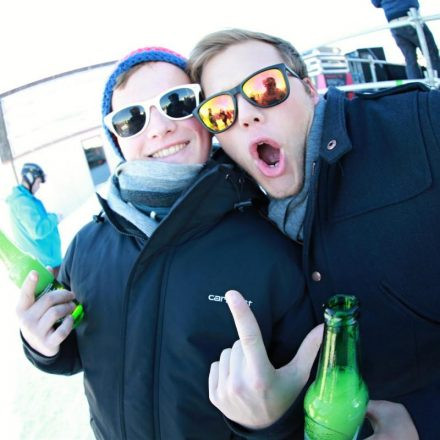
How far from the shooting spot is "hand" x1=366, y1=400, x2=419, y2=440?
911 millimetres

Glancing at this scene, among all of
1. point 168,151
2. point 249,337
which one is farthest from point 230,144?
point 249,337

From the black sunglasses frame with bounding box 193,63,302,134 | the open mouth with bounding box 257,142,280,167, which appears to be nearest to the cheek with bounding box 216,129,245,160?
the black sunglasses frame with bounding box 193,63,302,134

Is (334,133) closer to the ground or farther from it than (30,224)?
farther from it

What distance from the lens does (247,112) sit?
139 cm

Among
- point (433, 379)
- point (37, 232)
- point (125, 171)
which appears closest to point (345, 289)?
point (433, 379)

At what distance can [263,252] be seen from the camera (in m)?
1.25

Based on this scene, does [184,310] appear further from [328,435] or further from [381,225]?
[381,225]

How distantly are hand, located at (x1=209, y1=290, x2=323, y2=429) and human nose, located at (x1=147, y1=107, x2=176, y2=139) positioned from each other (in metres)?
0.82

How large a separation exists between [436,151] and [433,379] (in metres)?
0.76

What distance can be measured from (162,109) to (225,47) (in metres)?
0.38

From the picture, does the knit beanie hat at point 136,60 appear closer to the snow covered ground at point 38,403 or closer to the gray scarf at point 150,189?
the gray scarf at point 150,189

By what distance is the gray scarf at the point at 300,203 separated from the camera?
4.26 feet

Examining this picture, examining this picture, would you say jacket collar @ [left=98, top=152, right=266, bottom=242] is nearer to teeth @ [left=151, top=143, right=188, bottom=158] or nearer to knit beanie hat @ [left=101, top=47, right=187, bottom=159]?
teeth @ [left=151, top=143, right=188, bottom=158]

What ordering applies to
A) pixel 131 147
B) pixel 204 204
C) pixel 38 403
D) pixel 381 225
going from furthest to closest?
pixel 38 403 → pixel 131 147 → pixel 204 204 → pixel 381 225
